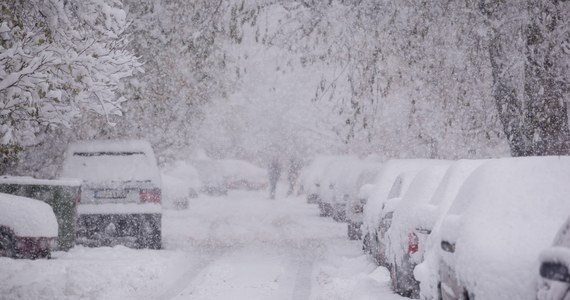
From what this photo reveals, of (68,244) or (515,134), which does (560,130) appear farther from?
(68,244)

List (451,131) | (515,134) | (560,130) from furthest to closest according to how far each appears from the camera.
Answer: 1. (451,131)
2. (515,134)
3. (560,130)

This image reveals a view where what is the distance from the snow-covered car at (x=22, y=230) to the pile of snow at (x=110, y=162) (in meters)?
3.23

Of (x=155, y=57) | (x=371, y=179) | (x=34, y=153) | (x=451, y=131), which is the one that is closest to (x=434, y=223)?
(x=155, y=57)

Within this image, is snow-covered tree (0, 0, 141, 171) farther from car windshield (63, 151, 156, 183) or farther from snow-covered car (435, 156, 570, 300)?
snow-covered car (435, 156, 570, 300)

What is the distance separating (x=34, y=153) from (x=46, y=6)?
10.4 meters

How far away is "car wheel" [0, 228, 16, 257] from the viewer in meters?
11.0

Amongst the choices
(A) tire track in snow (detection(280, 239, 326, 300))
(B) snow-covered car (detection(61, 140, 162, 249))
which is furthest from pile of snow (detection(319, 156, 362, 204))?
(B) snow-covered car (detection(61, 140, 162, 249))

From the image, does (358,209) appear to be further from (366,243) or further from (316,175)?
(316,175)

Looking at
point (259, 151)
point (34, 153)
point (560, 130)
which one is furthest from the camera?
point (259, 151)

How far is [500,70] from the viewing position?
39.0 feet

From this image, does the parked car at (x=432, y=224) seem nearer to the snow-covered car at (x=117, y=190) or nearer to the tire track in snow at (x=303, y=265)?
the tire track in snow at (x=303, y=265)

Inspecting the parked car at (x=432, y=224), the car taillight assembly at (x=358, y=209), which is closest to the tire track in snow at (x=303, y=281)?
the parked car at (x=432, y=224)

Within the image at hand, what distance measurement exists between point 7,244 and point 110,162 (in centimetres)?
389

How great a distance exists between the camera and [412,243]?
8.81 m
